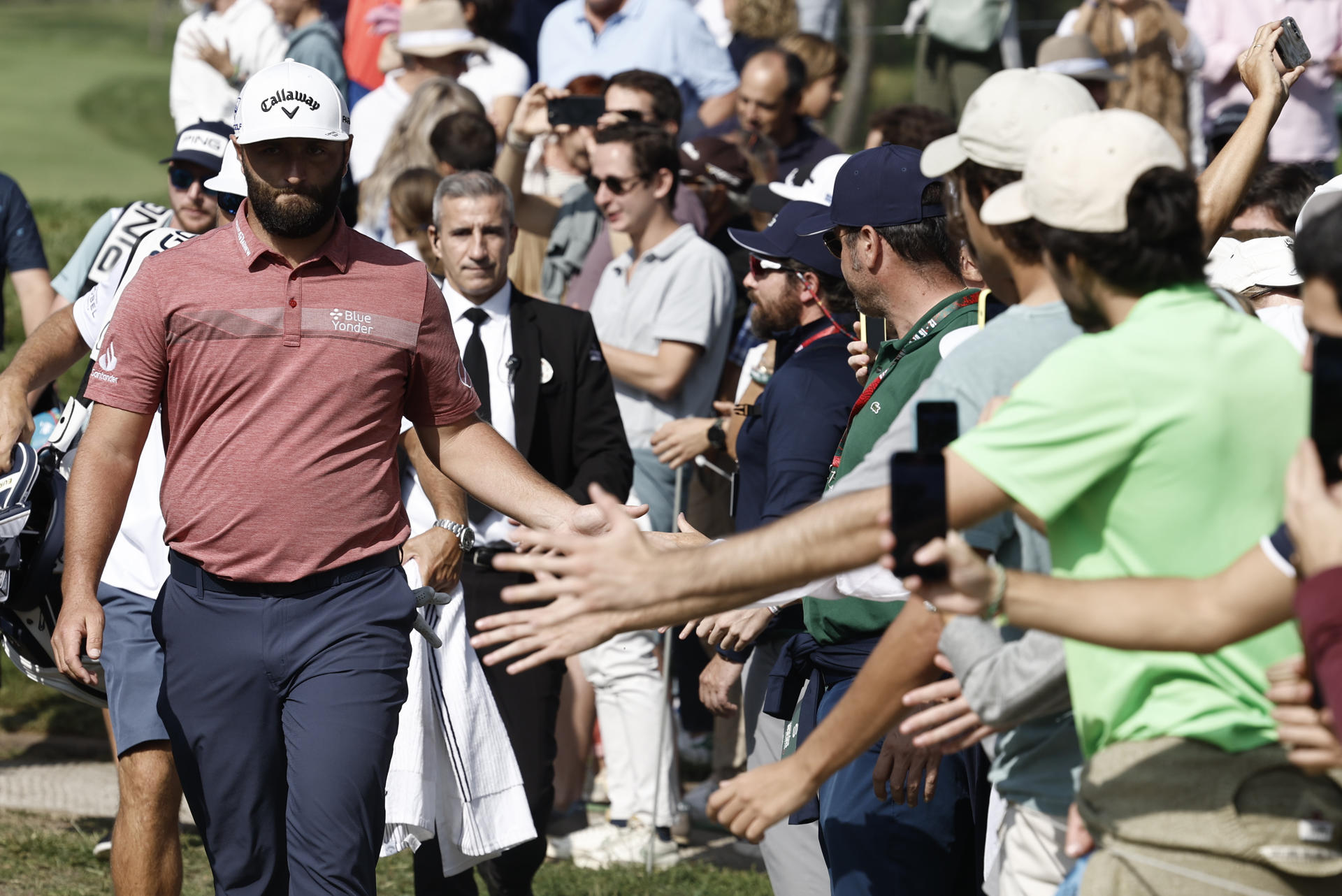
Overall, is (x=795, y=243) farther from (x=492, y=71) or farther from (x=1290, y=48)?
(x=492, y=71)

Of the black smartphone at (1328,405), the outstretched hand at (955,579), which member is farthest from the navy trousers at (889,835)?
the black smartphone at (1328,405)

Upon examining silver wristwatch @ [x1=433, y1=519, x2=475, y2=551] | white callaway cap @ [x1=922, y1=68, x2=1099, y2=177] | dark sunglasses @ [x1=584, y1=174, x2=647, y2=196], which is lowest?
silver wristwatch @ [x1=433, y1=519, x2=475, y2=551]

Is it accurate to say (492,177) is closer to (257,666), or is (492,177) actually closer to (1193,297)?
(257,666)

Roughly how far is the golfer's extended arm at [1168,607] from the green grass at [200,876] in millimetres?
3782

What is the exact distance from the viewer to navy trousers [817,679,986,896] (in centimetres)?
387

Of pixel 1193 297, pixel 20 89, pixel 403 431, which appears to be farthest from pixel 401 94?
pixel 20 89

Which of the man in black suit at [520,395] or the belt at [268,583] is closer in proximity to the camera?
the belt at [268,583]

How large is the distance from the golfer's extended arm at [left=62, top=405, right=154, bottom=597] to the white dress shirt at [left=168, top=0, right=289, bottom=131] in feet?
20.0

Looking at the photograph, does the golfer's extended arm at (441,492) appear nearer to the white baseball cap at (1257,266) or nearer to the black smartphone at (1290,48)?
the white baseball cap at (1257,266)

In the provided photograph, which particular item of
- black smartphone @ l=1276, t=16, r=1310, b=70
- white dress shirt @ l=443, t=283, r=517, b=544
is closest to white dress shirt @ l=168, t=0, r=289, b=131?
white dress shirt @ l=443, t=283, r=517, b=544

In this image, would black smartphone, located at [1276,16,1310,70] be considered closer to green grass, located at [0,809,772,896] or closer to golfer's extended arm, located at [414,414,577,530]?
golfer's extended arm, located at [414,414,577,530]

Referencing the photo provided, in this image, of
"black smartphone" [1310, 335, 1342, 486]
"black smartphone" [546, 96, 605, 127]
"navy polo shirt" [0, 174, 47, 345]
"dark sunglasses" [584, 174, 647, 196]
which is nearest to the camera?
"black smartphone" [1310, 335, 1342, 486]

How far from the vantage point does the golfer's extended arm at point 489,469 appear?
4.46m

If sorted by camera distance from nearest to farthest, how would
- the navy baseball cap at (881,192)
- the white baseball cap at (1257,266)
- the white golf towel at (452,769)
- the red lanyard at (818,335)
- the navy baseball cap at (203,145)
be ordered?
the navy baseball cap at (881,192), the white baseball cap at (1257,266), the red lanyard at (818,335), the white golf towel at (452,769), the navy baseball cap at (203,145)
